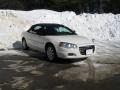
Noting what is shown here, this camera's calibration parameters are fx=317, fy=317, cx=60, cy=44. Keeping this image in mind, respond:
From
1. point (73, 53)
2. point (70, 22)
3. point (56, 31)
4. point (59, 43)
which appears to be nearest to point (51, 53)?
point (59, 43)

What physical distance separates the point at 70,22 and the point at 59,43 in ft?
30.8

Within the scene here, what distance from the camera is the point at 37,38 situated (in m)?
13.9

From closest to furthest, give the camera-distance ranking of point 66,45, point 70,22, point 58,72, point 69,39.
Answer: point 58,72, point 66,45, point 69,39, point 70,22

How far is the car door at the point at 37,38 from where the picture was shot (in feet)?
44.4

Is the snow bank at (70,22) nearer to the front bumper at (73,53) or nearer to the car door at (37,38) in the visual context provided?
the car door at (37,38)

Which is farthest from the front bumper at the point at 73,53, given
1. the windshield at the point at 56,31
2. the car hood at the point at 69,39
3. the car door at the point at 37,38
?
the windshield at the point at 56,31

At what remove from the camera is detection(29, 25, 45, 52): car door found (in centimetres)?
1353

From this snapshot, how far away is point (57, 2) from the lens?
3709 cm

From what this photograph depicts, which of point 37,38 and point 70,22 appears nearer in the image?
point 37,38

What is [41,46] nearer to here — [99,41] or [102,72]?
[102,72]

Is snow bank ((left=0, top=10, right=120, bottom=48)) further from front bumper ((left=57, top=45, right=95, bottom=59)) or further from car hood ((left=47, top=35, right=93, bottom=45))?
front bumper ((left=57, top=45, right=95, bottom=59))

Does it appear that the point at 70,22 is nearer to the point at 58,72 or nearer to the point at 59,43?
the point at 59,43

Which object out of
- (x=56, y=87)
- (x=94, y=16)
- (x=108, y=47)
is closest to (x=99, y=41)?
(x=108, y=47)

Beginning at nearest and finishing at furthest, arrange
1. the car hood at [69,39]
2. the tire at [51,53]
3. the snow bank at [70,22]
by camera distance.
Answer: the car hood at [69,39] < the tire at [51,53] < the snow bank at [70,22]
